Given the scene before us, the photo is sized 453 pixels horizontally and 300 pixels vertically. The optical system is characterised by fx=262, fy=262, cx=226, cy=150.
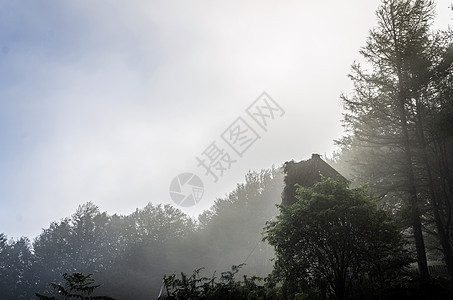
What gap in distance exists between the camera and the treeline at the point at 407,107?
13.9m

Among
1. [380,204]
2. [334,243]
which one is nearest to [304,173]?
[380,204]

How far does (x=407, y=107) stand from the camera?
15094mm

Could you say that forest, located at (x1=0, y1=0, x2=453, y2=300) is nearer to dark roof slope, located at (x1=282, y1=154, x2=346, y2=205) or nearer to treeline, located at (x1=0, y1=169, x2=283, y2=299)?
dark roof slope, located at (x1=282, y1=154, x2=346, y2=205)

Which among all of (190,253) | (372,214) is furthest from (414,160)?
(190,253)

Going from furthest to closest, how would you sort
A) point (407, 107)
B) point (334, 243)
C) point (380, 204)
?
point (380, 204) < point (407, 107) < point (334, 243)

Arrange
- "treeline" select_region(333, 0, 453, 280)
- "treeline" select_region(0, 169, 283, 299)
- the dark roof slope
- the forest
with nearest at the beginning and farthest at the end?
the forest < "treeline" select_region(333, 0, 453, 280) < the dark roof slope < "treeline" select_region(0, 169, 283, 299)

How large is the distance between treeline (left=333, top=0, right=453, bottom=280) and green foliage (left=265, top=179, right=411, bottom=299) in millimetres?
7709

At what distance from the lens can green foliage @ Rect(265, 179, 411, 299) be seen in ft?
24.0

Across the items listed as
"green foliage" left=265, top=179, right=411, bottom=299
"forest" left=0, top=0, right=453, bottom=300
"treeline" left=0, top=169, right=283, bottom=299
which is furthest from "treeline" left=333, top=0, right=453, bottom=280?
"treeline" left=0, top=169, right=283, bottom=299

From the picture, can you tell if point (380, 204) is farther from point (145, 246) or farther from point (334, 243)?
A: point (145, 246)

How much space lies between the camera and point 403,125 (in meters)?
14.4

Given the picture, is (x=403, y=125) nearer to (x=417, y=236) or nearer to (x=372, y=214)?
(x=417, y=236)

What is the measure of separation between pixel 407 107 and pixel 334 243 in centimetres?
1184

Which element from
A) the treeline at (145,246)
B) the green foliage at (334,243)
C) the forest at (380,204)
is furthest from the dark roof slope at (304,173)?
the treeline at (145,246)
